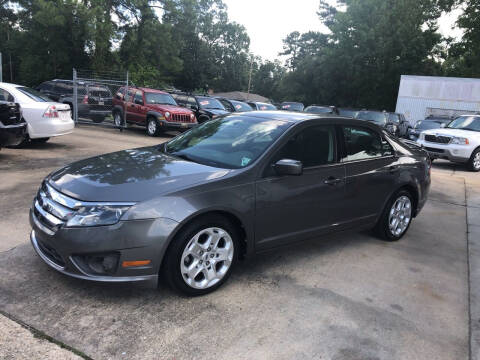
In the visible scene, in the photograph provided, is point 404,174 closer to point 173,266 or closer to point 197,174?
point 197,174

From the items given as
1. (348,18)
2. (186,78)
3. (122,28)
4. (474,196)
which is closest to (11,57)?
(122,28)

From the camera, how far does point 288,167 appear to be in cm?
359

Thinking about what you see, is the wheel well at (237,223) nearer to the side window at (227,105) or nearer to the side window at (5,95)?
the side window at (5,95)

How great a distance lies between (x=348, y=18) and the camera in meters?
36.3

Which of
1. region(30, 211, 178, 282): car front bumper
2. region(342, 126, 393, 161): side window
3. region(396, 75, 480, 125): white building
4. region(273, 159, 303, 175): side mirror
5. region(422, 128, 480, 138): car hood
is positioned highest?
region(396, 75, 480, 125): white building

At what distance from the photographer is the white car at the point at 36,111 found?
924 cm

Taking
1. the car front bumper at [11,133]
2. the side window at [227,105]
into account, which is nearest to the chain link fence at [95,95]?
the side window at [227,105]

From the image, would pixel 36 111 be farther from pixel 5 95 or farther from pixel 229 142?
pixel 229 142

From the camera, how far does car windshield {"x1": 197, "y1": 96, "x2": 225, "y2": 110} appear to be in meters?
17.7

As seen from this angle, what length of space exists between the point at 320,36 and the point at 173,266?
150 feet

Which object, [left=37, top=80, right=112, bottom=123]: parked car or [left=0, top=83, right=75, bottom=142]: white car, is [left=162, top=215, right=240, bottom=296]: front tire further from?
[left=37, top=80, right=112, bottom=123]: parked car

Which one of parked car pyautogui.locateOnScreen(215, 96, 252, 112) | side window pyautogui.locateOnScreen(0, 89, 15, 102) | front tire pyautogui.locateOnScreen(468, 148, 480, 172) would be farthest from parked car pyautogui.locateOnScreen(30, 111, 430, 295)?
parked car pyautogui.locateOnScreen(215, 96, 252, 112)

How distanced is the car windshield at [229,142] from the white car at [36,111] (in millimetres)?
6254

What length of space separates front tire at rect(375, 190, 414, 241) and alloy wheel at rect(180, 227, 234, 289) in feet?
8.04
